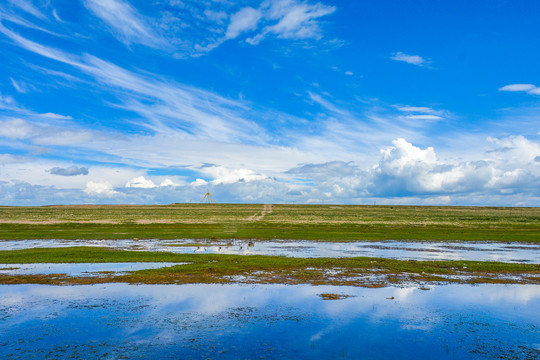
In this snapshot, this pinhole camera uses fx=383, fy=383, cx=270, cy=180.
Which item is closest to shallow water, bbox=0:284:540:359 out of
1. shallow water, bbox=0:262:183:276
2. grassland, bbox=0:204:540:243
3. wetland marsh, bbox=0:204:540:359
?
wetland marsh, bbox=0:204:540:359

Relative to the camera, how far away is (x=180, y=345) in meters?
15.2

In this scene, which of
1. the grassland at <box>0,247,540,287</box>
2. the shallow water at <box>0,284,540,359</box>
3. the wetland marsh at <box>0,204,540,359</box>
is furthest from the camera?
the grassland at <box>0,247,540,287</box>

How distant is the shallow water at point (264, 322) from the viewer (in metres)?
14.9

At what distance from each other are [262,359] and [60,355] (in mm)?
7371

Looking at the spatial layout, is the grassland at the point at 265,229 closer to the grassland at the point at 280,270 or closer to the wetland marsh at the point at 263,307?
the grassland at the point at 280,270

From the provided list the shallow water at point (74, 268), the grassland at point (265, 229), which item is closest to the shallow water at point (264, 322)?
the shallow water at point (74, 268)

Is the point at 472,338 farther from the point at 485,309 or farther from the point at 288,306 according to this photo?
the point at 288,306

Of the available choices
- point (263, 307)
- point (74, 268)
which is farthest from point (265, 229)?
point (263, 307)

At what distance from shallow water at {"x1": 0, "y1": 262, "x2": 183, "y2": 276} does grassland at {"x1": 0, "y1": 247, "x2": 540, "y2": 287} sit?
4.56ft

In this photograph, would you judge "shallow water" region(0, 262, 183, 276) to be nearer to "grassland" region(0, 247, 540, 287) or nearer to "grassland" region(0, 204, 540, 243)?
"grassland" region(0, 247, 540, 287)

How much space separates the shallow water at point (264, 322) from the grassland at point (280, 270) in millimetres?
2271

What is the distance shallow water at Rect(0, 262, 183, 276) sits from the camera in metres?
29.1

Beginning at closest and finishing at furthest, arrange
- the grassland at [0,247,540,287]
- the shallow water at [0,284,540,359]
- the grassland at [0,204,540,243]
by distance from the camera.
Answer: the shallow water at [0,284,540,359] < the grassland at [0,247,540,287] < the grassland at [0,204,540,243]

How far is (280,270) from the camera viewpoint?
30.7 meters
